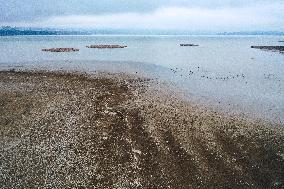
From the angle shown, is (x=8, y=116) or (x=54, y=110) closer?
(x=8, y=116)

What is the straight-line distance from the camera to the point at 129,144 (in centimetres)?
1842

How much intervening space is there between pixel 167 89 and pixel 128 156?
16.9 m

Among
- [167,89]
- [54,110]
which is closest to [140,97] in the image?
[167,89]

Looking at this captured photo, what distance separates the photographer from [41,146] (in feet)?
59.1

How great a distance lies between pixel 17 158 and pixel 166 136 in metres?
9.00

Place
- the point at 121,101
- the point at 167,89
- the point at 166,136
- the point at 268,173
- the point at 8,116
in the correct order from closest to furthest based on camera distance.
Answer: the point at 268,173 < the point at 166,136 < the point at 8,116 < the point at 121,101 < the point at 167,89

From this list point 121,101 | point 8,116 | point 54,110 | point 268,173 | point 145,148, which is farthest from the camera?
point 121,101

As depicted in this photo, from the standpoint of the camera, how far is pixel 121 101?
27.1m

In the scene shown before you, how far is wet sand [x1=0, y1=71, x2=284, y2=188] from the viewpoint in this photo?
48.9 ft

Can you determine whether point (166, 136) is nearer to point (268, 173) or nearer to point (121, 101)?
point (268, 173)

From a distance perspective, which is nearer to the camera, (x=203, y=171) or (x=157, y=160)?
(x=203, y=171)

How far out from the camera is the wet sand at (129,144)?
14.9 meters

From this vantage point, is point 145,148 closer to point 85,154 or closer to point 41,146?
point 85,154

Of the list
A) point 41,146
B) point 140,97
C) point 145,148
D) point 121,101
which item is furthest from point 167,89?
point 41,146
